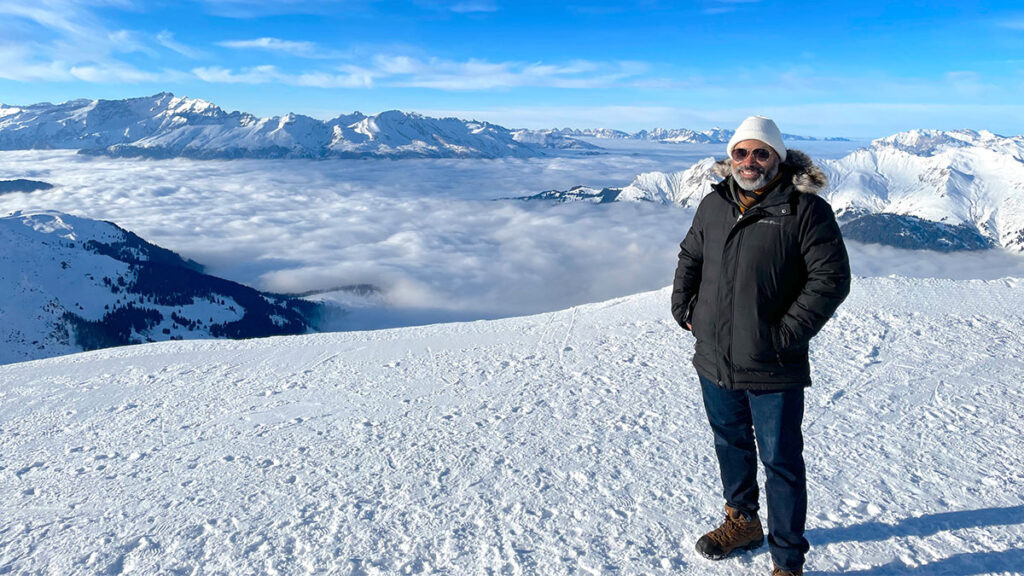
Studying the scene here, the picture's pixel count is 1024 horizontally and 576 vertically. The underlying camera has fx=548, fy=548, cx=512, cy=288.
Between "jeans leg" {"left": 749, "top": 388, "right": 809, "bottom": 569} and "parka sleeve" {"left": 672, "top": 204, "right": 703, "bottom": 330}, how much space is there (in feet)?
2.53

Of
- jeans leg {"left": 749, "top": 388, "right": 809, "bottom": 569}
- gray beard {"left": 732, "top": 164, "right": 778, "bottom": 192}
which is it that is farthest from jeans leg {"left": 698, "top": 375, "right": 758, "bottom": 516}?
gray beard {"left": 732, "top": 164, "right": 778, "bottom": 192}

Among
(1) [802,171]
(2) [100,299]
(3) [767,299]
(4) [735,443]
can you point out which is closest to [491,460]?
(4) [735,443]

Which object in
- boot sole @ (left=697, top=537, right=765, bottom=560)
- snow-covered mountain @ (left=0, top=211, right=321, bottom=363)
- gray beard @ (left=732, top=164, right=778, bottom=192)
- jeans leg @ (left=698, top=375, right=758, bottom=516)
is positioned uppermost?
gray beard @ (left=732, top=164, right=778, bottom=192)

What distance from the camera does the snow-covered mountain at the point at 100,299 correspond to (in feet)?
446

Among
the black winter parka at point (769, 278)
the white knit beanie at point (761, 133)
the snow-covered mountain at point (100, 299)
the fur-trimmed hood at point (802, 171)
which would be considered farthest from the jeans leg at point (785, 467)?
the snow-covered mountain at point (100, 299)

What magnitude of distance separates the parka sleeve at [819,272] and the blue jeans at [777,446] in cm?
51

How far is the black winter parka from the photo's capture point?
327 cm

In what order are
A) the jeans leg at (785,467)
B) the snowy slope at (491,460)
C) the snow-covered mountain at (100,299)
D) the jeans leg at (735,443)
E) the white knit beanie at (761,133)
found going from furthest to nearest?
the snow-covered mountain at (100,299) → the snowy slope at (491,460) → the jeans leg at (735,443) → the jeans leg at (785,467) → the white knit beanie at (761,133)

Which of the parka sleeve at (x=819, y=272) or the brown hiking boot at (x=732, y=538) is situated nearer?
the parka sleeve at (x=819, y=272)

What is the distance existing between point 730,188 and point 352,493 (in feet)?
14.3

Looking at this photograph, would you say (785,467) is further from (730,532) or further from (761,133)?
(761,133)

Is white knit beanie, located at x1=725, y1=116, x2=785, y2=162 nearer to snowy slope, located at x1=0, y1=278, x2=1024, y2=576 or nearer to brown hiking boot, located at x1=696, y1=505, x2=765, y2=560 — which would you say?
brown hiking boot, located at x1=696, y1=505, x2=765, y2=560

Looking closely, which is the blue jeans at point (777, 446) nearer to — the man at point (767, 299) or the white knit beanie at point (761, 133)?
the man at point (767, 299)

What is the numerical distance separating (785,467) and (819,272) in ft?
4.37
